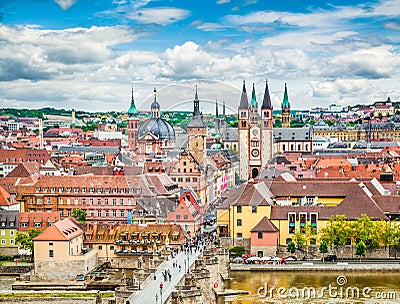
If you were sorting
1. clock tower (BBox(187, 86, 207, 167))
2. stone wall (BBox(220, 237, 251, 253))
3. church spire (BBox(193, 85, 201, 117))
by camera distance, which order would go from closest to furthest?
church spire (BBox(193, 85, 201, 117)) < clock tower (BBox(187, 86, 207, 167)) < stone wall (BBox(220, 237, 251, 253))

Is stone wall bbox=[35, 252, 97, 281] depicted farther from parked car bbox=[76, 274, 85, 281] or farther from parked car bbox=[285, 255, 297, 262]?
parked car bbox=[285, 255, 297, 262]

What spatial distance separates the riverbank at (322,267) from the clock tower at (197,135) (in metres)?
8.16

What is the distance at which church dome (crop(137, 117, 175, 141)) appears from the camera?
174 feet

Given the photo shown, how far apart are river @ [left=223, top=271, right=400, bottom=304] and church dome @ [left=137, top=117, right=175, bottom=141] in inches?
612

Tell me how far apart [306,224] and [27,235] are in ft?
54.7

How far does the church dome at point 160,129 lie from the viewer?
174 ft

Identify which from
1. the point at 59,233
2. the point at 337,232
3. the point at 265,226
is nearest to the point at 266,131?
the point at 265,226

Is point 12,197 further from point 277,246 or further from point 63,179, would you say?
point 277,246

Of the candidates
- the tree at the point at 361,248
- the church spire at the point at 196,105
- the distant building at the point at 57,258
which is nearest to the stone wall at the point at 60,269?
the distant building at the point at 57,258

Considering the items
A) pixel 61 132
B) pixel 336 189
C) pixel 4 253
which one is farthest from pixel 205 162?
pixel 61 132

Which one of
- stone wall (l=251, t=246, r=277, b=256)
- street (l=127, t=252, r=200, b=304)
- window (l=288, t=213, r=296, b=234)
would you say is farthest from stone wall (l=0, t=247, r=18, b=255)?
window (l=288, t=213, r=296, b=234)

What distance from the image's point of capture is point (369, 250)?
4291 cm

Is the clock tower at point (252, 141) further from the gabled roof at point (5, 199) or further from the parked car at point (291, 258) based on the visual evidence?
the parked car at point (291, 258)

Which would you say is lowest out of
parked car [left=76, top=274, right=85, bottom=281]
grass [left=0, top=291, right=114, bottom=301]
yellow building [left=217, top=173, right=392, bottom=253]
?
parked car [left=76, top=274, right=85, bottom=281]
